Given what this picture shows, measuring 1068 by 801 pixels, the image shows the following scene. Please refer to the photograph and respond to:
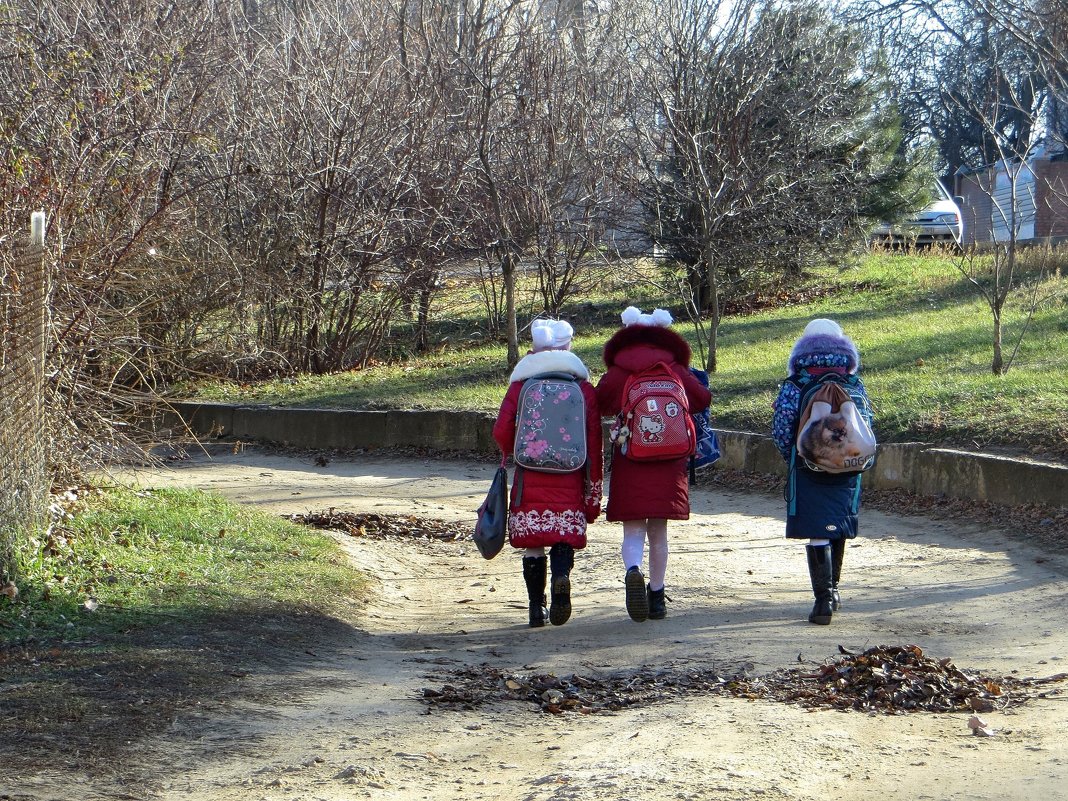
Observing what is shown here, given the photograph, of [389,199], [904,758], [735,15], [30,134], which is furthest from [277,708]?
[735,15]

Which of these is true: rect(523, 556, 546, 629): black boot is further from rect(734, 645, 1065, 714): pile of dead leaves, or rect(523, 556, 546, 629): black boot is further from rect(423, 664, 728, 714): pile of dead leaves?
rect(734, 645, 1065, 714): pile of dead leaves

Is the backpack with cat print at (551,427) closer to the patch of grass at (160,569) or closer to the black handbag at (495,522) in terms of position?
the black handbag at (495,522)

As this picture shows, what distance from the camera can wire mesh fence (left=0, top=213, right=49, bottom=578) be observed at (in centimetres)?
613

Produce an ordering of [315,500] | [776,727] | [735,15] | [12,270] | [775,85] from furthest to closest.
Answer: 1. [775,85]
2. [735,15]
3. [315,500]
4. [12,270]
5. [776,727]

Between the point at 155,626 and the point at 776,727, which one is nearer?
the point at 776,727

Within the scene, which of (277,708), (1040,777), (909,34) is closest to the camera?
(1040,777)

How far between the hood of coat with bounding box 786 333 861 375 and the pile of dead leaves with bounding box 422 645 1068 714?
5.13ft

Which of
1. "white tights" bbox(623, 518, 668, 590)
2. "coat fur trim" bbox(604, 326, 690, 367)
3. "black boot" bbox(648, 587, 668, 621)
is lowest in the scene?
"black boot" bbox(648, 587, 668, 621)

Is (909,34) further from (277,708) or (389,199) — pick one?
(277,708)

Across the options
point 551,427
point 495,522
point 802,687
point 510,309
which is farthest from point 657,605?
point 510,309

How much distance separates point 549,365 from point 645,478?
775 mm

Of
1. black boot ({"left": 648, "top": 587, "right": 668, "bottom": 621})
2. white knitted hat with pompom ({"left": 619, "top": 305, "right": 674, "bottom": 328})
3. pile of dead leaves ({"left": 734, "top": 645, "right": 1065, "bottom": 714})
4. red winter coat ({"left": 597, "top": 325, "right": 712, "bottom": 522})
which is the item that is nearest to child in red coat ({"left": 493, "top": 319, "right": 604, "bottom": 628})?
red winter coat ({"left": 597, "top": 325, "right": 712, "bottom": 522})

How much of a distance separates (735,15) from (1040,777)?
13.8 m

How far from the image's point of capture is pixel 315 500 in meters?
10.7
